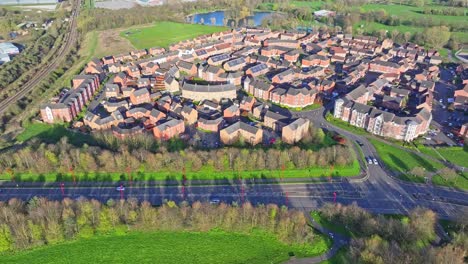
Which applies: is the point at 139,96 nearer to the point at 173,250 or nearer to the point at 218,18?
the point at 173,250

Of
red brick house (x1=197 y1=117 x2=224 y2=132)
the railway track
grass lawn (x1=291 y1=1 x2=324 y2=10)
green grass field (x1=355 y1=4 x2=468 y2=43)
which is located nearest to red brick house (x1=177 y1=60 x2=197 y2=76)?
red brick house (x1=197 y1=117 x2=224 y2=132)

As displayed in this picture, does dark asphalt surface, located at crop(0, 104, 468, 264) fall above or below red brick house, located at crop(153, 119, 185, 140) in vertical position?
below

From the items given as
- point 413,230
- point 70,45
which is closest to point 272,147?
point 413,230

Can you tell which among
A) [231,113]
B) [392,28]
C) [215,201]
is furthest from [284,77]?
[392,28]

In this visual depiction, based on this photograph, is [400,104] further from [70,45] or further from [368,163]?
[70,45]

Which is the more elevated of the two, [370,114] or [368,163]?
[370,114]

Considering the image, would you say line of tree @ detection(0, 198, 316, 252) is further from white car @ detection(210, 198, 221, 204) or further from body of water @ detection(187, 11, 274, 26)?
body of water @ detection(187, 11, 274, 26)
